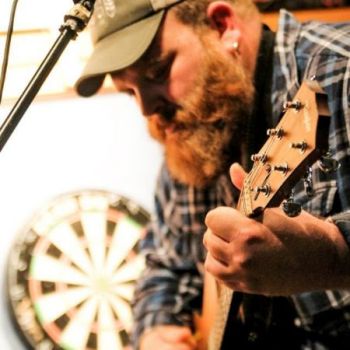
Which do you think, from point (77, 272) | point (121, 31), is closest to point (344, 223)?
point (121, 31)

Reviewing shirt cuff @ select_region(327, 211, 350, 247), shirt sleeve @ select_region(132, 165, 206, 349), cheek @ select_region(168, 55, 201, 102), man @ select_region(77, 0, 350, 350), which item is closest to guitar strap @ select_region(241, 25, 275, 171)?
man @ select_region(77, 0, 350, 350)

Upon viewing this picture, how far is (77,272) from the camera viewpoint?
1534 millimetres

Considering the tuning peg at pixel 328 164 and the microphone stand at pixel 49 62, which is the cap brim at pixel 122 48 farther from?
the tuning peg at pixel 328 164

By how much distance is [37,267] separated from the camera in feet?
4.91

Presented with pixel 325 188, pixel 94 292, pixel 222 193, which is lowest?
pixel 94 292

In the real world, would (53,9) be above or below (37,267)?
above

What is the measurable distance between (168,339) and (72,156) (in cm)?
62

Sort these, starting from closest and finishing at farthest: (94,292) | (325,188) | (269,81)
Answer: (325,188)
(269,81)
(94,292)

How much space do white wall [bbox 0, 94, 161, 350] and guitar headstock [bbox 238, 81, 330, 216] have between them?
910 millimetres

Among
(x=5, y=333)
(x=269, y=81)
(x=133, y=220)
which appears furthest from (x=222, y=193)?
(x=5, y=333)

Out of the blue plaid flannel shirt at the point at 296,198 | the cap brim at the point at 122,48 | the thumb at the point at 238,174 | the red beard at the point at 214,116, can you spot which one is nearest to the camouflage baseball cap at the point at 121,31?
the cap brim at the point at 122,48

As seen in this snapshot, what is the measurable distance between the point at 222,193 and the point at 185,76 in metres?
0.30

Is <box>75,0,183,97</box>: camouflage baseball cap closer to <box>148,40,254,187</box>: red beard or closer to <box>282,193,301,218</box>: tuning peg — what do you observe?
<box>148,40,254,187</box>: red beard

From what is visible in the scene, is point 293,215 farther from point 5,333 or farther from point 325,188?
point 5,333
